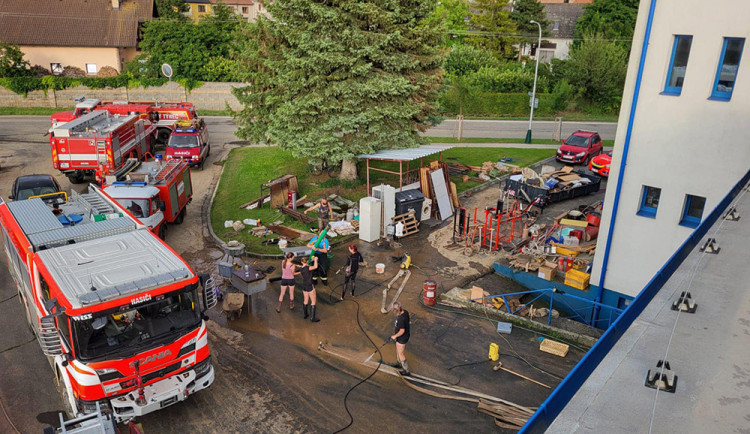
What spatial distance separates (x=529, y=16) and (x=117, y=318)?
5435cm

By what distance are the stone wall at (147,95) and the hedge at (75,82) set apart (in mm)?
Result: 317

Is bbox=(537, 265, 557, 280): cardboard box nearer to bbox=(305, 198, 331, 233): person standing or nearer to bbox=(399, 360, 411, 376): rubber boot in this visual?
bbox=(399, 360, 411, 376): rubber boot

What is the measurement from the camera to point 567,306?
632 inches

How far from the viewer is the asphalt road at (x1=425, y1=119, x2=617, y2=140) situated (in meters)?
39.8

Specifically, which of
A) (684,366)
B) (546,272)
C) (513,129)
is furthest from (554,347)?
(513,129)

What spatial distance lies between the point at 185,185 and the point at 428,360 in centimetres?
1317

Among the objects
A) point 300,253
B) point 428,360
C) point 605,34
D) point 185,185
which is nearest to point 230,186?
point 185,185

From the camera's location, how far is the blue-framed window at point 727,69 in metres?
12.8

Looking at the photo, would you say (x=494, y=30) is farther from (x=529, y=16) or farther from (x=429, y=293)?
(x=429, y=293)

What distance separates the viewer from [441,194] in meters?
22.6

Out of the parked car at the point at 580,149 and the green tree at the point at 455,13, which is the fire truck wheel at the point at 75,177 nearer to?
the parked car at the point at 580,149

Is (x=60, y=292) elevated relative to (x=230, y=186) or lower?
elevated

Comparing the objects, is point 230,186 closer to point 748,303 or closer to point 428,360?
point 428,360

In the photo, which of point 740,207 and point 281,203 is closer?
point 740,207
